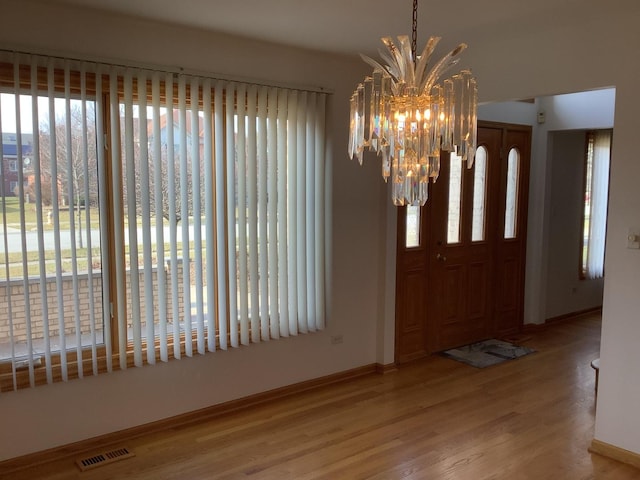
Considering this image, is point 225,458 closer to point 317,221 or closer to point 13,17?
point 317,221

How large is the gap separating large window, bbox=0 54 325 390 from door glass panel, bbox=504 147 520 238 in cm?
249

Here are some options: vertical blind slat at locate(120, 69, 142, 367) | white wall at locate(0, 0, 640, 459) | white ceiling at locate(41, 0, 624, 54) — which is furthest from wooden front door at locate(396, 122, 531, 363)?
vertical blind slat at locate(120, 69, 142, 367)

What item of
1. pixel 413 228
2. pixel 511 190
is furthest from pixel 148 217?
pixel 511 190

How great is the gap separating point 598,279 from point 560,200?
1326 mm

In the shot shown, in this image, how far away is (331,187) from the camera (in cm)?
415

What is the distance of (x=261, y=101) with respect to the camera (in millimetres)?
3703

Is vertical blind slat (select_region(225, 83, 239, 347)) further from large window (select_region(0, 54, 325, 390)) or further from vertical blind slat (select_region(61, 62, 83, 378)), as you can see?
vertical blind slat (select_region(61, 62, 83, 378))

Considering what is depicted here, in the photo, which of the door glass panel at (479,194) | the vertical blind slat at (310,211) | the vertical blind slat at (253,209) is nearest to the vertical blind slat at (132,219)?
the vertical blind slat at (253,209)

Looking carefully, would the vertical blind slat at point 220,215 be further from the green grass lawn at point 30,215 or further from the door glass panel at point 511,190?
the door glass panel at point 511,190

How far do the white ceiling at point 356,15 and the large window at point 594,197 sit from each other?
11.2 feet

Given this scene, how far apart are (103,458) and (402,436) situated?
1.82 m

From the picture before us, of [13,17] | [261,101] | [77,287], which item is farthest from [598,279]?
[13,17]

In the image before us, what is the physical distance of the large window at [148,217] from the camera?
296cm

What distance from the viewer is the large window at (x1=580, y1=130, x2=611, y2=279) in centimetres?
631
